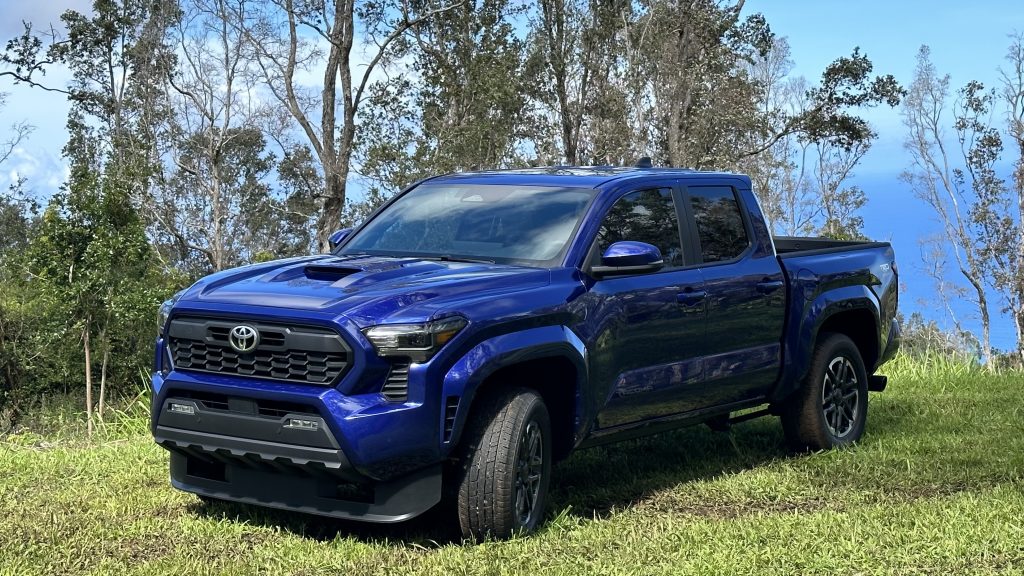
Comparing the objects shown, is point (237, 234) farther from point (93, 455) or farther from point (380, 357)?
point (380, 357)

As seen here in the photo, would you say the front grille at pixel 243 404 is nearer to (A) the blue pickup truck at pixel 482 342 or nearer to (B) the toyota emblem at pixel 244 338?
(A) the blue pickup truck at pixel 482 342

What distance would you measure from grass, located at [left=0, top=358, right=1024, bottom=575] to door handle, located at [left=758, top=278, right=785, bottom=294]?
1.13m

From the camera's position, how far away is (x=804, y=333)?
8.05 metres

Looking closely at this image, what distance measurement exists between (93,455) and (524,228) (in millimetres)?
3571

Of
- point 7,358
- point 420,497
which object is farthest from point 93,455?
point 7,358

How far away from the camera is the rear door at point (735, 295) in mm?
7332

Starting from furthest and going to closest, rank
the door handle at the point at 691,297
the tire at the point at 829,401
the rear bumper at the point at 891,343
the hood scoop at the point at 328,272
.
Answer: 1. the rear bumper at the point at 891,343
2. the tire at the point at 829,401
3. the door handle at the point at 691,297
4. the hood scoop at the point at 328,272

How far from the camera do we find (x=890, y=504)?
6871 millimetres

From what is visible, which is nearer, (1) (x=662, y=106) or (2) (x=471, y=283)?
(2) (x=471, y=283)

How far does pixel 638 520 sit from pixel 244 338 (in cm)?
231

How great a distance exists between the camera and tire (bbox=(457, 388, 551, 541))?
19.0 ft

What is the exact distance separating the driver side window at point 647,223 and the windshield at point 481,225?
192 millimetres

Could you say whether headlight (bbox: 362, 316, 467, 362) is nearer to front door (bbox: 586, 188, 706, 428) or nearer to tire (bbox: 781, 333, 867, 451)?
front door (bbox: 586, 188, 706, 428)

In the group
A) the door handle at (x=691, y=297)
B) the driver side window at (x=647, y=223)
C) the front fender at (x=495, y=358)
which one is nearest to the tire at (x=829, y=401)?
the door handle at (x=691, y=297)
